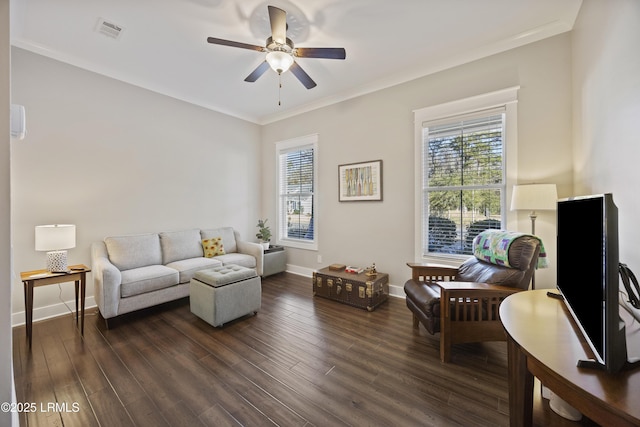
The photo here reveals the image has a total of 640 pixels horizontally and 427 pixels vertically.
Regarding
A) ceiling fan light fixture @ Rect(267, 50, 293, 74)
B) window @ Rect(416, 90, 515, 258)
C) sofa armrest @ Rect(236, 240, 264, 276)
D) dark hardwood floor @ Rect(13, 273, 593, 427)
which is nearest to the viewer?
dark hardwood floor @ Rect(13, 273, 593, 427)

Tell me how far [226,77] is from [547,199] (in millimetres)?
3920

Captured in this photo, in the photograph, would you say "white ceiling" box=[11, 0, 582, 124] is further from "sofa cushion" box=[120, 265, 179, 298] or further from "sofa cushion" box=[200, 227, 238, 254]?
"sofa cushion" box=[120, 265, 179, 298]

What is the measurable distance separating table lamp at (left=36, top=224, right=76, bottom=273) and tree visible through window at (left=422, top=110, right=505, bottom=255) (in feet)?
12.9

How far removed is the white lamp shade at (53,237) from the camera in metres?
2.46

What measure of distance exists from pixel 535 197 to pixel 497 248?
59 centimetres

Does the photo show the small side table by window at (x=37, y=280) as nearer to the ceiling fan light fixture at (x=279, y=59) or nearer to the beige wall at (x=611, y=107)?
the ceiling fan light fixture at (x=279, y=59)

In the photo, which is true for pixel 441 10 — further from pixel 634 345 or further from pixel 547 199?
pixel 634 345

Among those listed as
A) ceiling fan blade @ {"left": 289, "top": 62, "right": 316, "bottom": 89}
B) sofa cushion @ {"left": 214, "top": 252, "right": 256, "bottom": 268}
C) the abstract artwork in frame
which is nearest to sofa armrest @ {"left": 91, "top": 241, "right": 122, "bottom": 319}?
sofa cushion @ {"left": 214, "top": 252, "right": 256, "bottom": 268}

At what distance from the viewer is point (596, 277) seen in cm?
90

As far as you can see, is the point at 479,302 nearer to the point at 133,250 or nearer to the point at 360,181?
the point at 360,181

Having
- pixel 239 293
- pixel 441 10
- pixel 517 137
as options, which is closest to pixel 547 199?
pixel 517 137

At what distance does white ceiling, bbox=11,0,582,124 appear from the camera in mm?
2277

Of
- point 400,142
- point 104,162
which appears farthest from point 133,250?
point 400,142

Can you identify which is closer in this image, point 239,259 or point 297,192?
point 239,259
